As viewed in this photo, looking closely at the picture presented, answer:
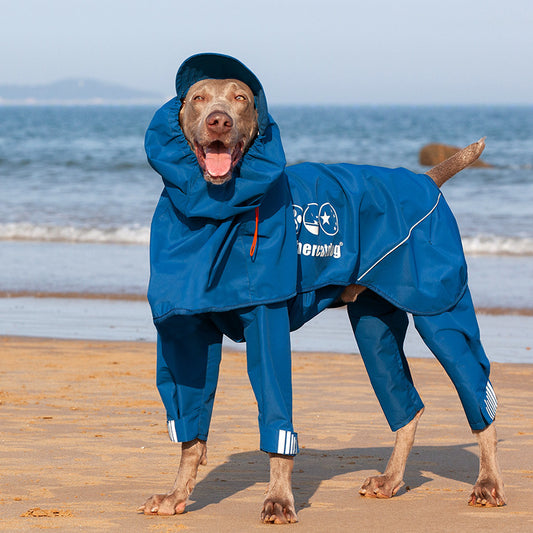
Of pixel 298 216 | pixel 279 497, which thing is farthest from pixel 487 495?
pixel 298 216

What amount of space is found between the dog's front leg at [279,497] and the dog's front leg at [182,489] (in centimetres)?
32

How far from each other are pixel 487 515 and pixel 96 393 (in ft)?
9.02

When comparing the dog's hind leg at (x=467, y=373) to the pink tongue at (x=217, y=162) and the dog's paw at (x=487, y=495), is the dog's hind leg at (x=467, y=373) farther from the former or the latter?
the pink tongue at (x=217, y=162)

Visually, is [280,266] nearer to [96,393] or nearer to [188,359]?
[188,359]

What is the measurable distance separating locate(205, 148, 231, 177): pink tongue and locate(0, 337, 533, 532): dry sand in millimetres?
1221

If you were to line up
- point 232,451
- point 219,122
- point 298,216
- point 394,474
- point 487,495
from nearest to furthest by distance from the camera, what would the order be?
point 219,122
point 298,216
point 487,495
point 394,474
point 232,451

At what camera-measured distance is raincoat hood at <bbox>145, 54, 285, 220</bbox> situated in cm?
311

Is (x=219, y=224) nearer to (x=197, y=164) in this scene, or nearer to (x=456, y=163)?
(x=197, y=164)

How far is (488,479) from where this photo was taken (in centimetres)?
361

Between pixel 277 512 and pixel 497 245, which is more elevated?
pixel 277 512

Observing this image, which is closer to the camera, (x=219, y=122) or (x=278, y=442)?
(x=219, y=122)

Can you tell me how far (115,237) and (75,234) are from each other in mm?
641

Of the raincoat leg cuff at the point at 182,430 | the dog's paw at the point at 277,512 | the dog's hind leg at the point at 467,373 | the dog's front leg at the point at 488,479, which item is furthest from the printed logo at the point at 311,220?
the dog's front leg at the point at 488,479

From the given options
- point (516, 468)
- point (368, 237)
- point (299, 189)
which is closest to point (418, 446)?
point (516, 468)
